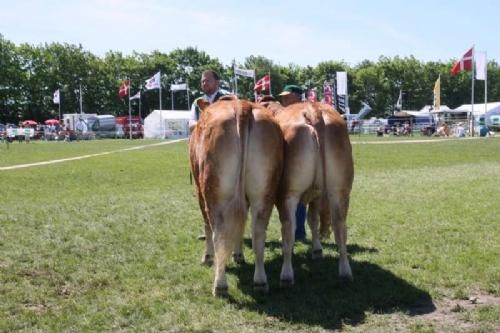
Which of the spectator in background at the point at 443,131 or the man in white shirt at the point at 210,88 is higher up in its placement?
the man in white shirt at the point at 210,88

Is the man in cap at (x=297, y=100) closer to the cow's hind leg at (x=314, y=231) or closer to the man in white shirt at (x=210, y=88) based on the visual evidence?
the cow's hind leg at (x=314, y=231)

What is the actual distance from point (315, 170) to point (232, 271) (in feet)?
5.90

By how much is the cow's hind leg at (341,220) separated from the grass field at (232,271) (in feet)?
0.51

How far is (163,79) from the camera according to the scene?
108438 mm

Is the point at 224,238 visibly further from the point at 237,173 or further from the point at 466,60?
the point at 466,60

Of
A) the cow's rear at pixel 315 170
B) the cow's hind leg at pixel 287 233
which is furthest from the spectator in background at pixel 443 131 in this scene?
the cow's hind leg at pixel 287 233

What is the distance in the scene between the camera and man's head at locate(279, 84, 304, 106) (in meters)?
8.42

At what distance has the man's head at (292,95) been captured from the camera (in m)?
8.42

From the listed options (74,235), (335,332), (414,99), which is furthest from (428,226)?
(414,99)

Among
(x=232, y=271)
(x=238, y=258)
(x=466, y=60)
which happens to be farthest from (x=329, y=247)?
(x=466, y=60)

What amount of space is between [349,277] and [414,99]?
350ft

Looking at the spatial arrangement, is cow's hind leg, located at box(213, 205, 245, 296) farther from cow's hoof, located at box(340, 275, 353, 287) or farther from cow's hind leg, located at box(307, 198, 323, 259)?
cow's hind leg, located at box(307, 198, 323, 259)

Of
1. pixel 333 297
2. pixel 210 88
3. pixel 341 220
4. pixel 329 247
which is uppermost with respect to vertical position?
pixel 210 88

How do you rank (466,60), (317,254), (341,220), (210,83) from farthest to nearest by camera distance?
(466,60), (210,83), (317,254), (341,220)
